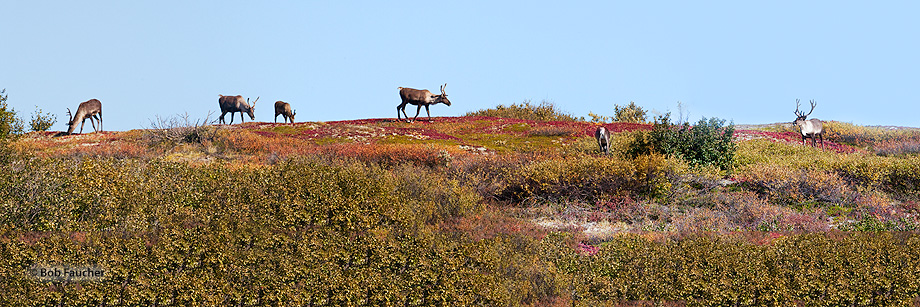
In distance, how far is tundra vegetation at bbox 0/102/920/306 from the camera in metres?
7.91

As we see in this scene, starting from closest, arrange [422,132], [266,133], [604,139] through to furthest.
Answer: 1. [604,139]
2. [266,133]
3. [422,132]

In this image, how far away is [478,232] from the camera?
1039cm

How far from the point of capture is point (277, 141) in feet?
75.9

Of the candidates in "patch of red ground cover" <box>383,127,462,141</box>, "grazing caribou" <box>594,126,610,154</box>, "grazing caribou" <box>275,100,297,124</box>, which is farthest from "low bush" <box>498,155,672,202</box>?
"grazing caribou" <box>275,100,297,124</box>

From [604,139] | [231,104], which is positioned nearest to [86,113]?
[231,104]

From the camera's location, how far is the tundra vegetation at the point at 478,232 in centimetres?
791

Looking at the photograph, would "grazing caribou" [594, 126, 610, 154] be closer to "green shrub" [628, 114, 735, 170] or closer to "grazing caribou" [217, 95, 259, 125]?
"green shrub" [628, 114, 735, 170]

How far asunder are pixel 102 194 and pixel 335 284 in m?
5.94

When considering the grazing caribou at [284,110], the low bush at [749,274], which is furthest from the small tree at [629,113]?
the low bush at [749,274]

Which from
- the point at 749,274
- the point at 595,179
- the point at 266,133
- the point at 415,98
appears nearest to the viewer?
the point at 749,274

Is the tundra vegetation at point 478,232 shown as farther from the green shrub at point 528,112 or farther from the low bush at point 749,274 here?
the green shrub at point 528,112

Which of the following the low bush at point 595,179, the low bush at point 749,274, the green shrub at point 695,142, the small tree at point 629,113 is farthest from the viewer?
the small tree at point 629,113

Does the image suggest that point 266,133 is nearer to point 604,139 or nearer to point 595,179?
point 604,139

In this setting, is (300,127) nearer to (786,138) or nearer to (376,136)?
(376,136)
